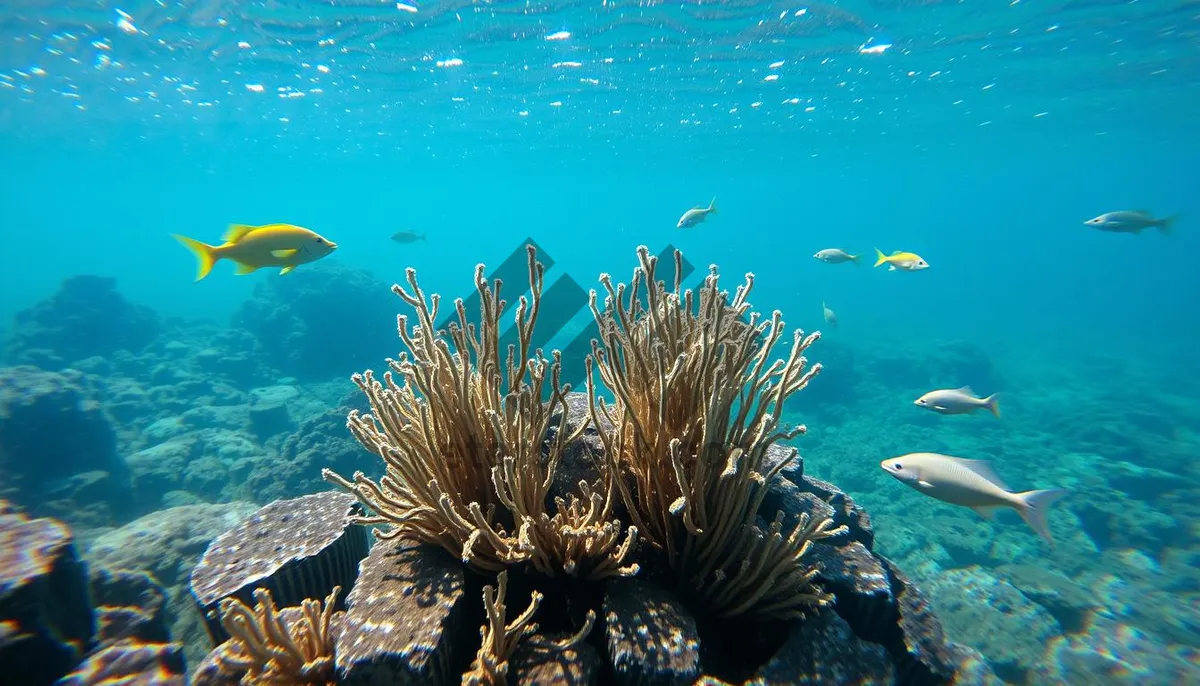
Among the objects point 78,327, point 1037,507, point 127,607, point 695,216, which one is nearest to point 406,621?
point 127,607

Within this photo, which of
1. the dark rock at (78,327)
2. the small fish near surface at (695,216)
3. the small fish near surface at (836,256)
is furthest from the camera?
the dark rock at (78,327)

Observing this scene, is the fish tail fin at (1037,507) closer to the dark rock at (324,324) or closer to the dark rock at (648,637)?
the dark rock at (648,637)

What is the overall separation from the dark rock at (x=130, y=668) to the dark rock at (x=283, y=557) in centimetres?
19

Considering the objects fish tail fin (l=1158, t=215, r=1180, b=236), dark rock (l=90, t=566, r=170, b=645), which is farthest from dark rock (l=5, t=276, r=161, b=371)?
fish tail fin (l=1158, t=215, r=1180, b=236)

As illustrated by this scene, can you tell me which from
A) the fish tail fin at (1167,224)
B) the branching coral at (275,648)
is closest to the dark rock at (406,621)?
the branching coral at (275,648)

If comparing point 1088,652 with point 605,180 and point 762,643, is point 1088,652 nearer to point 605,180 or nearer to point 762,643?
point 762,643

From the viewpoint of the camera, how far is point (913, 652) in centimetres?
237

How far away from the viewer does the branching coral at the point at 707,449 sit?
6.72 feet

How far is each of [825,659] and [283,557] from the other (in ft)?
8.63

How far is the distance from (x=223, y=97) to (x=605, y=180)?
38174 mm

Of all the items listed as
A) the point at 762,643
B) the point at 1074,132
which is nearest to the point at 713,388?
the point at 762,643

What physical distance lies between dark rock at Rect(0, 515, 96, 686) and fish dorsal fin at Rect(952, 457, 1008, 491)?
17.1 feet

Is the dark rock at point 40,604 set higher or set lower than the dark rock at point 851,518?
higher

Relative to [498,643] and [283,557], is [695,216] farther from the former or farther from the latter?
[498,643]
